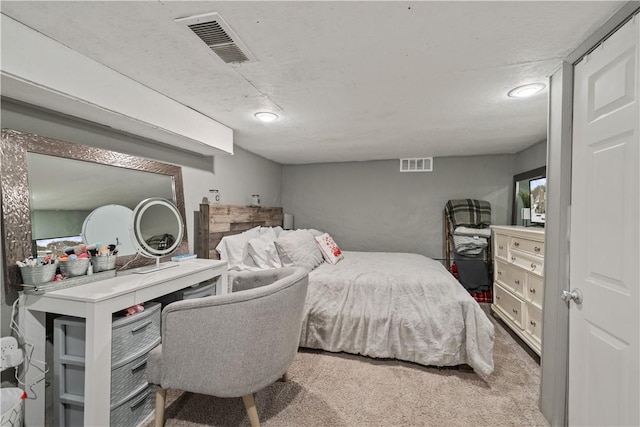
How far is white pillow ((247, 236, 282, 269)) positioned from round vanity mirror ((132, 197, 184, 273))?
2.40 ft

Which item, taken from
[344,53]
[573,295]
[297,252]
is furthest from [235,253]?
[573,295]

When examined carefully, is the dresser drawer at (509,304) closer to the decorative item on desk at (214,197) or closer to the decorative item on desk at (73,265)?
the decorative item on desk at (214,197)

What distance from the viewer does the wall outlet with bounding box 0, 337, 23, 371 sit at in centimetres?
133

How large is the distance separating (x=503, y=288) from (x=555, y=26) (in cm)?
273

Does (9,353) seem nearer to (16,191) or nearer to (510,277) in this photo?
(16,191)

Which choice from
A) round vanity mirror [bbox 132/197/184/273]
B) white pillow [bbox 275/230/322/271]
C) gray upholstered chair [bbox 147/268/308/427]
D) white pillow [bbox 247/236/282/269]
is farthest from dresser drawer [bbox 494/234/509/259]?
round vanity mirror [bbox 132/197/184/273]

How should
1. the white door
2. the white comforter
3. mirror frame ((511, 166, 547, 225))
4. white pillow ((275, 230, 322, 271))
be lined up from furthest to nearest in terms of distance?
1. mirror frame ((511, 166, 547, 225))
2. white pillow ((275, 230, 322, 271))
3. the white comforter
4. the white door

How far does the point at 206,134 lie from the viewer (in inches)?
94.3

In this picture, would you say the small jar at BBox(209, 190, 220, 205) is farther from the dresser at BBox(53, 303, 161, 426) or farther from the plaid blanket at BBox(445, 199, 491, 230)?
the plaid blanket at BBox(445, 199, 491, 230)

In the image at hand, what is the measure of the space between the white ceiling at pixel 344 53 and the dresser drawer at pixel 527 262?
1.27 meters

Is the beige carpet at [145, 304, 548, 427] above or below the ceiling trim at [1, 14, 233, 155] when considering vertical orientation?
below

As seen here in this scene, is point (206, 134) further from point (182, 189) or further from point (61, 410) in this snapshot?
point (61, 410)

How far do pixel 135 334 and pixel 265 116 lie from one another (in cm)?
187

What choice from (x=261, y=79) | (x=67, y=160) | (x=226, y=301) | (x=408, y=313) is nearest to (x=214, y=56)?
(x=261, y=79)
